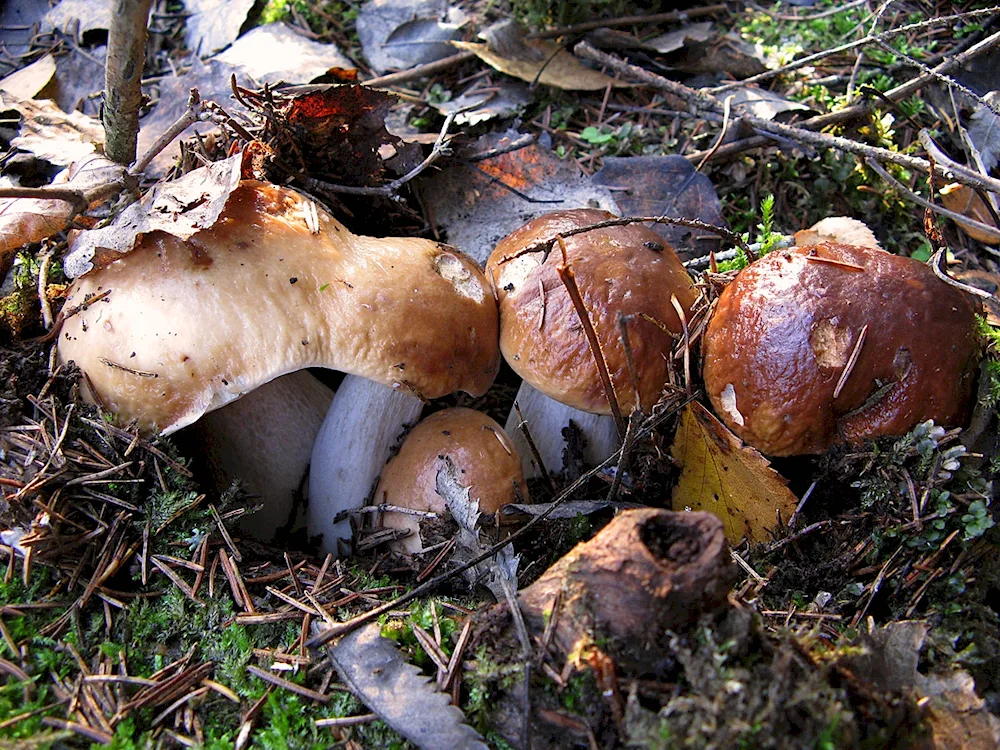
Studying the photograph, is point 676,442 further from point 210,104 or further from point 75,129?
point 75,129

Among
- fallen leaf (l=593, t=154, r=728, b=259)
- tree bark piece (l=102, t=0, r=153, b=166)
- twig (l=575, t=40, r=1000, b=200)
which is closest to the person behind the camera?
tree bark piece (l=102, t=0, r=153, b=166)

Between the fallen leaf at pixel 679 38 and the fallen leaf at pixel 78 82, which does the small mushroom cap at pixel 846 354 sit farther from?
the fallen leaf at pixel 78 82

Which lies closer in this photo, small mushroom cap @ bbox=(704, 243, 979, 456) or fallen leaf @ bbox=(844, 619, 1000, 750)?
fallen leaf @ bbox=(844, 619, 1000, 750)

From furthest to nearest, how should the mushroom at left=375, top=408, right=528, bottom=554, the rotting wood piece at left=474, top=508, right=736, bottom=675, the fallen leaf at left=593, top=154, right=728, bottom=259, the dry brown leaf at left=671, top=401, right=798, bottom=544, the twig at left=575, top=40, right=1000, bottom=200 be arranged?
the fallen leaf at left=593, top=154, right=728, bottom=259, the twig at left=575, top=40, right=1000, bottom=200, the mushroom at left=375, top=408, right=528, bottom=554, the dry brown leaf at left=671, top=401, right=798, bottom=544, the rotting wood piece at left=474, top=508, right=736, bottom=675

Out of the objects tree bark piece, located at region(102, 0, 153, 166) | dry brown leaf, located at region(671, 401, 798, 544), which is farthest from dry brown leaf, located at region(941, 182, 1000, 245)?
tree bark piece, located at region(102, 0, 153, 166)

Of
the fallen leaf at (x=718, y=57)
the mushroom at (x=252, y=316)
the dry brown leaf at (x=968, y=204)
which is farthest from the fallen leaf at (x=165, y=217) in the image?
the dry brown leaf at (x=968, y=204)

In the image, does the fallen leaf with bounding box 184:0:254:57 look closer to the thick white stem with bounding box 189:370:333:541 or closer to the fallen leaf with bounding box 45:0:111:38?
the fallen leaf with bounding box 45:0:111:38

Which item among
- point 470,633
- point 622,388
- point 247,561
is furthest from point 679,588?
point 247,561
